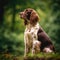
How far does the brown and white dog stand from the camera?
18.6 ft

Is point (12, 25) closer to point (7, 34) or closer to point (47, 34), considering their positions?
point (7, 34)

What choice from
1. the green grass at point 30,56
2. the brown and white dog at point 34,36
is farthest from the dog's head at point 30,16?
the green grass at point 30,56

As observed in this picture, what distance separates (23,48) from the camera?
5.73 meters

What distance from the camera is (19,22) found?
5.79 m

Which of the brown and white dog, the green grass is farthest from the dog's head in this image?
the green grass

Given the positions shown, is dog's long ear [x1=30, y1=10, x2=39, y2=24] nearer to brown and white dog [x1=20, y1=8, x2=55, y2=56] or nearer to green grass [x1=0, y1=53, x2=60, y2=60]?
brown and white dog [x1=20, y1=8, x2=55, y2=56]

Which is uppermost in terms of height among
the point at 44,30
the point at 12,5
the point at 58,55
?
the point at 12,5

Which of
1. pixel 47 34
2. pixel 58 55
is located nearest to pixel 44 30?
pixel 47 34

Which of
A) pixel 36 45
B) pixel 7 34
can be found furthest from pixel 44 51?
pixel 7 34

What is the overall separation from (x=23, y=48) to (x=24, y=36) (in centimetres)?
18

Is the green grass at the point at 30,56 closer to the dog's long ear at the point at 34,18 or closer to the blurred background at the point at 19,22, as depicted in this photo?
the blurred background at the point at 19,22

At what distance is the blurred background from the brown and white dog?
63mm

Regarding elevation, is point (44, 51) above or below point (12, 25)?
below

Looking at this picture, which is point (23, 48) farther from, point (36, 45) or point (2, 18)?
point (2, 18)
